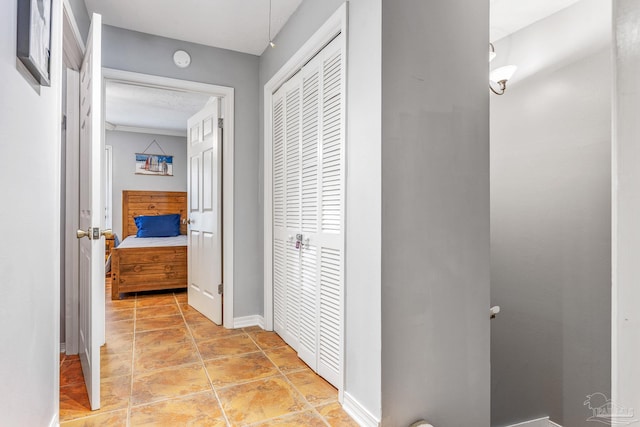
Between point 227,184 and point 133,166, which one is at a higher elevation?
point 133,166

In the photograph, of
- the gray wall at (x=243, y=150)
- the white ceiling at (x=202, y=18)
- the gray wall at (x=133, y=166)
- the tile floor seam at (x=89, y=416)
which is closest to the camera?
the tile floor seam at (x=89, y=416)

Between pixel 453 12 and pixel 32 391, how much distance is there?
8.04ft

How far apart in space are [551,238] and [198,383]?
2.51 m

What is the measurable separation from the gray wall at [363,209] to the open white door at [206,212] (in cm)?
173

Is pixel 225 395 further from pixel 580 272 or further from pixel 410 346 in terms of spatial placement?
pixel 580 272

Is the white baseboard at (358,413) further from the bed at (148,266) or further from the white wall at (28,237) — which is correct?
the bed at (148,266)

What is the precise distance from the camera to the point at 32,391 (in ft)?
4.10

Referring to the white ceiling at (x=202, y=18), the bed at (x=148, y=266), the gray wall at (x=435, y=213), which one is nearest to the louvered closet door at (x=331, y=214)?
the gray wall at (x=435, y=213)

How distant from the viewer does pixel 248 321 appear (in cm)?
317

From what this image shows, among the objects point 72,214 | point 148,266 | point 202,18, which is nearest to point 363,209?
point 202,18

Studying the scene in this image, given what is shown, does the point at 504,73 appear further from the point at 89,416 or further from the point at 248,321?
the point at 89,416

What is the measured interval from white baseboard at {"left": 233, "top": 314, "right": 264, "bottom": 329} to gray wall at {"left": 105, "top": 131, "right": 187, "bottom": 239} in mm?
4380

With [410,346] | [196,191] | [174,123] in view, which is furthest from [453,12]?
[174,123]

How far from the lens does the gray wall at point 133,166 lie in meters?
6.31
